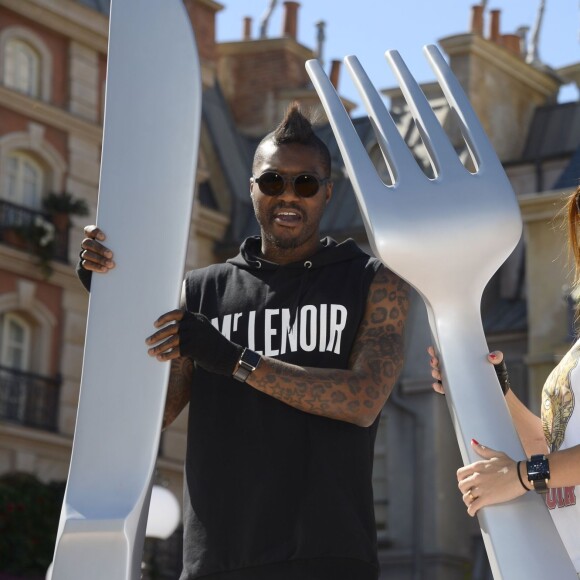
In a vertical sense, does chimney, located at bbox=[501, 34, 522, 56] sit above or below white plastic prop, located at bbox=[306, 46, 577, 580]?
above

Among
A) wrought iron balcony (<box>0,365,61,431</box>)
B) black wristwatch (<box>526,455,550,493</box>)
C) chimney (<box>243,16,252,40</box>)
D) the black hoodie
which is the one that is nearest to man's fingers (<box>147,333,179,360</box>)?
the black hoodie

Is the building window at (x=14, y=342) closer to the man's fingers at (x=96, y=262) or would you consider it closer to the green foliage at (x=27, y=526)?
the green foliage at (x=27, y=526)

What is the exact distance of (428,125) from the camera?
316cm

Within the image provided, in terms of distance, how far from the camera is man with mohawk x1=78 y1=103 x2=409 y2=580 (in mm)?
3191

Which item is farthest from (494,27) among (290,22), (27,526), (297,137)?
(297,137)

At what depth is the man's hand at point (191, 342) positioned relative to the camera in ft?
9.86

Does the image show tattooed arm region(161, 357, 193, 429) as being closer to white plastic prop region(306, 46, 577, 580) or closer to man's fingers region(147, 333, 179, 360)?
man's fingers region(147, 333, 179, 360)

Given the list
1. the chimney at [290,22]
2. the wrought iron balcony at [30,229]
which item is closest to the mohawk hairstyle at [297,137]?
the wrought iron balcony at [30,229]

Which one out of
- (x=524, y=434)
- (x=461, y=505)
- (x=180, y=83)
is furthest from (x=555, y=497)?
(x=461, y=505)

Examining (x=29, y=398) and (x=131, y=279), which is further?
(x=29, y=398)

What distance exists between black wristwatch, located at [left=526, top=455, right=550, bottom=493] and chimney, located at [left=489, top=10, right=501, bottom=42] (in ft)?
82.1

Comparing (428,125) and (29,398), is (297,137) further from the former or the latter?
(29,398)

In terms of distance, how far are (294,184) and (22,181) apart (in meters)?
17.5

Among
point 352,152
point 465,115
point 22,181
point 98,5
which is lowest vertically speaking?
point 352,152
